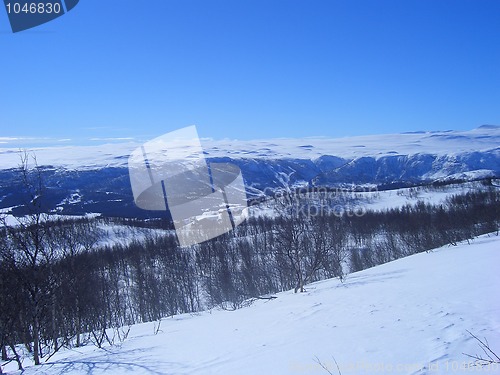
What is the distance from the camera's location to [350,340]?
6.65m

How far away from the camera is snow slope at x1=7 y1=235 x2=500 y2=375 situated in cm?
541

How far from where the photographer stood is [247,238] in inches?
3100

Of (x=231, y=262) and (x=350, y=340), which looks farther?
(x=231, y=262)

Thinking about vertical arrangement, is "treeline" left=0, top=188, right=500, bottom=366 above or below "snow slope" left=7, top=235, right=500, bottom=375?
below

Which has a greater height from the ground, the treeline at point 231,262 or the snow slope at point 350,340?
the snow slope at point 350,340

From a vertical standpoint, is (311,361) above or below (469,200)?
above

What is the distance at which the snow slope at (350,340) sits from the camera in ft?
17.8

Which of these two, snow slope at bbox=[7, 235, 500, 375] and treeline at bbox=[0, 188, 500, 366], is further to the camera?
treeline at bbox=[0, 188, 500, 366]

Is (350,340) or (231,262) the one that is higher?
(350,340)

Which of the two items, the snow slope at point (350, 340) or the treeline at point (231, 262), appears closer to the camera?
the snow slope at point (350, 340)

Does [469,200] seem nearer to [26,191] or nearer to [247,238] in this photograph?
[247,238]

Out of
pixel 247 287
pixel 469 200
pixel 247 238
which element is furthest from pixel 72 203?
pixel 469 200

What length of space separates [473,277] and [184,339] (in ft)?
27.7

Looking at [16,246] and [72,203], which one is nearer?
[16,246]
